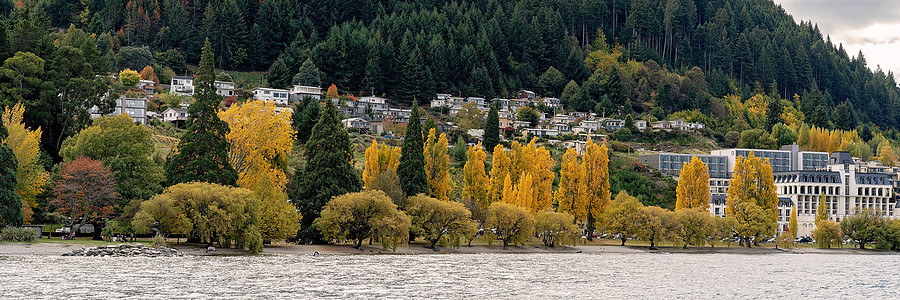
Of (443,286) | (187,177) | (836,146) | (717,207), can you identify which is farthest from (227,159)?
(836,146)

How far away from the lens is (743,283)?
2376 inches

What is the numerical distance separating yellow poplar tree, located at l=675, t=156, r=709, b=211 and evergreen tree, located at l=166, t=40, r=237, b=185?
59289 mm

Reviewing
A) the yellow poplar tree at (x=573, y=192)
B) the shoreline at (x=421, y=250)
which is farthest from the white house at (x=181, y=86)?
the shoreline at (x=421, y=250)

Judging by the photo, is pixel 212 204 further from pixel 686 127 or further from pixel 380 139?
pixel 686 127

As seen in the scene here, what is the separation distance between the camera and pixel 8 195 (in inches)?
2598

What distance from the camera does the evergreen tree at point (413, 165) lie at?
8594 centimetres

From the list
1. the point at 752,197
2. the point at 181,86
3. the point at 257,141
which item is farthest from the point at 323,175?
the point at 181,86

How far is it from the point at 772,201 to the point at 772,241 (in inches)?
294

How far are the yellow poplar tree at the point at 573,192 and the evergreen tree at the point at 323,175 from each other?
96.4ft

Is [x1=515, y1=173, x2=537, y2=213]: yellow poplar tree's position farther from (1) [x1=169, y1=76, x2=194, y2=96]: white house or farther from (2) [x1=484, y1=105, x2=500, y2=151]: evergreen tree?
(1) [x1=169, y1=76, x2=194, y2=96]: white house

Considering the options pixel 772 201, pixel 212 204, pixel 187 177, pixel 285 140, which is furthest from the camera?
pixel 772 201

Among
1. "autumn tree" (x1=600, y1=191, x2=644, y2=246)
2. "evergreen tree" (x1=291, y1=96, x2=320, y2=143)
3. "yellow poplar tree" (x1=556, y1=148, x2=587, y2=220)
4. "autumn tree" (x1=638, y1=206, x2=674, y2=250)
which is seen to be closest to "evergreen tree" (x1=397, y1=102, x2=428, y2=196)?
"yellow poplar tree" (x1=556, y1=148, x2=587, y2=220)

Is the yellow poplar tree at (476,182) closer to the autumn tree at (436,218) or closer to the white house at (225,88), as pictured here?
the autumn tree at (436,218)

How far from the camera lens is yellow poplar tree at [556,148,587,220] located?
9919 cm
